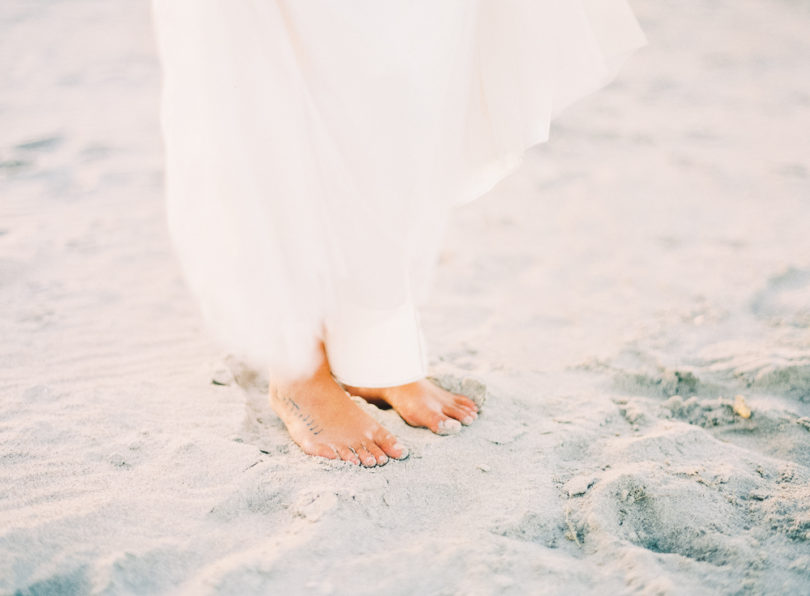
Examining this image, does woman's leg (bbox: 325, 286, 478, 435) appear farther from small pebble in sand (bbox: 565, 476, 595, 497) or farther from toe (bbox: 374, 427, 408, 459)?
small pebble in sand (bbox: 565, 476, 595, 497)

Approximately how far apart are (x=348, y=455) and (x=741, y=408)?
0.83m

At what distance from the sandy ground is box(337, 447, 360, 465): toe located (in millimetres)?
26

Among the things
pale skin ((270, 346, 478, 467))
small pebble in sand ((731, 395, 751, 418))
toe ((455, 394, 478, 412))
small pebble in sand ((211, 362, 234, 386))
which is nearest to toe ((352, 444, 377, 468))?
pale skin ((270, 346, 478, 467))

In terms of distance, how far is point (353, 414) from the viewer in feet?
4.38

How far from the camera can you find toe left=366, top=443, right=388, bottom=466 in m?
1.24

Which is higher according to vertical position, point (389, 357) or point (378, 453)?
point (389, 357)

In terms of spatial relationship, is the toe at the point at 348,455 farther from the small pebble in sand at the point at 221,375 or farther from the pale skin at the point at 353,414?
the small pebble in sand at the point at 221,375

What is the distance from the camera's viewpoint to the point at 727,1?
454 centimetres

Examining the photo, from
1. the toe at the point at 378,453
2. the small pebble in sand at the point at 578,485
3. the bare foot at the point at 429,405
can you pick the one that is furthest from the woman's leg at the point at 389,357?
the small pebble in sand at the point at 578,485

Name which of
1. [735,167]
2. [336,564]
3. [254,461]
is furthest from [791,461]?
[735,167]

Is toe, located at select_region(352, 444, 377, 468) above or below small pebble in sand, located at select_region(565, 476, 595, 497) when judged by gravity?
above

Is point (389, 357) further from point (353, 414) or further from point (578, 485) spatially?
point (578, 485)

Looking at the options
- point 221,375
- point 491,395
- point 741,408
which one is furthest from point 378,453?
point 741,408

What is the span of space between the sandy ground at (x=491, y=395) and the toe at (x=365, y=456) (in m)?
0.02
